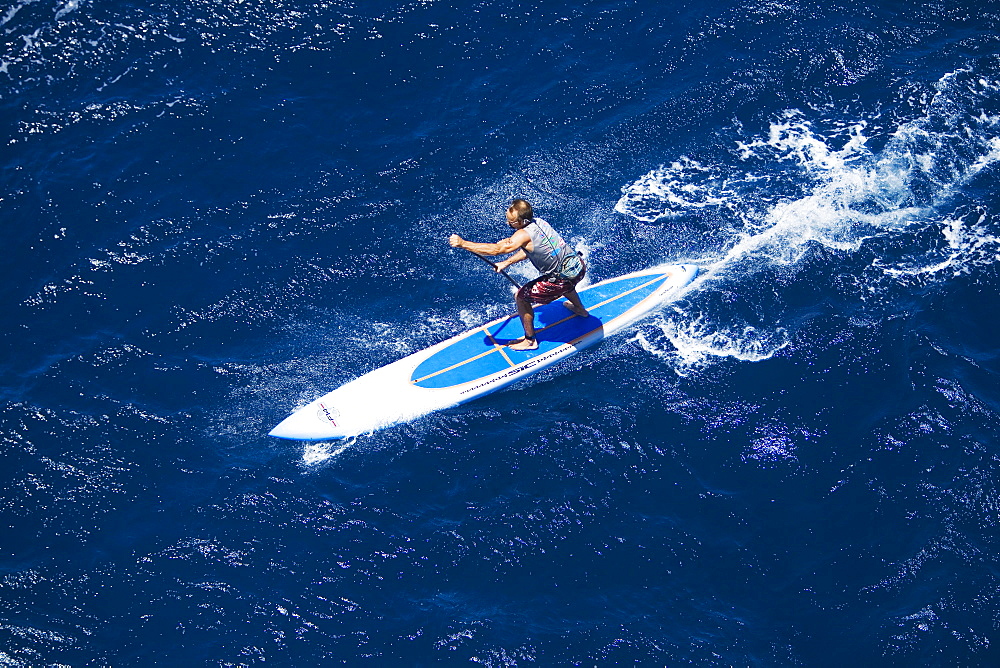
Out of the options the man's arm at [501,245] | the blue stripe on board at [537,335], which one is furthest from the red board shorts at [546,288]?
the man's arm at [501,245]

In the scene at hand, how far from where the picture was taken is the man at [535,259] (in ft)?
58.8

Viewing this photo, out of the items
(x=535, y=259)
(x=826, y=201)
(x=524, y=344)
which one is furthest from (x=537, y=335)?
(x=826, y=201)

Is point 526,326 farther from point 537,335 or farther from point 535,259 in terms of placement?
point 535,259

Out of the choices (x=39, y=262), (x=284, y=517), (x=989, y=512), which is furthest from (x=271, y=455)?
(x=989, y=512)

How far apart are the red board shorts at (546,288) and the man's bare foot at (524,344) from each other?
104 centimetres

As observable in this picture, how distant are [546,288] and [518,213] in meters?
2.23

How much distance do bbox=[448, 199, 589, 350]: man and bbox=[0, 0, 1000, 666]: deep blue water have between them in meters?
1.42

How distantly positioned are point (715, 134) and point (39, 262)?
1868cm

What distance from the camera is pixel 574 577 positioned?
53.2 ft

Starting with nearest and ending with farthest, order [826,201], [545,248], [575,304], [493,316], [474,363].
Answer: [545,248] < [474,363] < [575,304] < [493,316] < [826,201]

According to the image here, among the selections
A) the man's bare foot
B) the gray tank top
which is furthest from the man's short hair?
the man's bare foot

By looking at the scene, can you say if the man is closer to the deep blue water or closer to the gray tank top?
the gray tank top

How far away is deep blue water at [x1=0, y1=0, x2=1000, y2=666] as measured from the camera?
52.4 feet

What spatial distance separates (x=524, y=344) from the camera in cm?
2002
